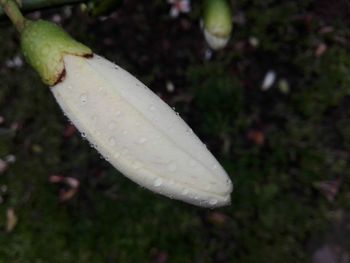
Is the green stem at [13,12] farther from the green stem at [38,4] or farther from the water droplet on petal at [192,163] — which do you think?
the water droplet on petal at [192,163]

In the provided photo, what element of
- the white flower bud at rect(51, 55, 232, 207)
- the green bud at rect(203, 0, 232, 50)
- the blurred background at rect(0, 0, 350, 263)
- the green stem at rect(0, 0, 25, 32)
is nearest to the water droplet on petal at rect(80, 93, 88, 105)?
the white flower bud at rect(51, 55, 232, 207)

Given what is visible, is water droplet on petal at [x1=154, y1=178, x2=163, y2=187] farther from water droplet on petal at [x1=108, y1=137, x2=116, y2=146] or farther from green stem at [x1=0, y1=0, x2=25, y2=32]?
green stem at [x1=0, y1=0, x2=25, y2=32]

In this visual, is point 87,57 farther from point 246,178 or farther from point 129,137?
point 246,178

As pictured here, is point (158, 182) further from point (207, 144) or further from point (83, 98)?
point (207, 144)

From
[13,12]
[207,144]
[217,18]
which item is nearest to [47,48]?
[13,12]

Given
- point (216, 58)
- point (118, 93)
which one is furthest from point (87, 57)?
point (216, 58)

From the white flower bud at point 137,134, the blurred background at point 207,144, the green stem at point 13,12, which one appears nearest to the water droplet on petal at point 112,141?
the white flower bud at point 137,134
